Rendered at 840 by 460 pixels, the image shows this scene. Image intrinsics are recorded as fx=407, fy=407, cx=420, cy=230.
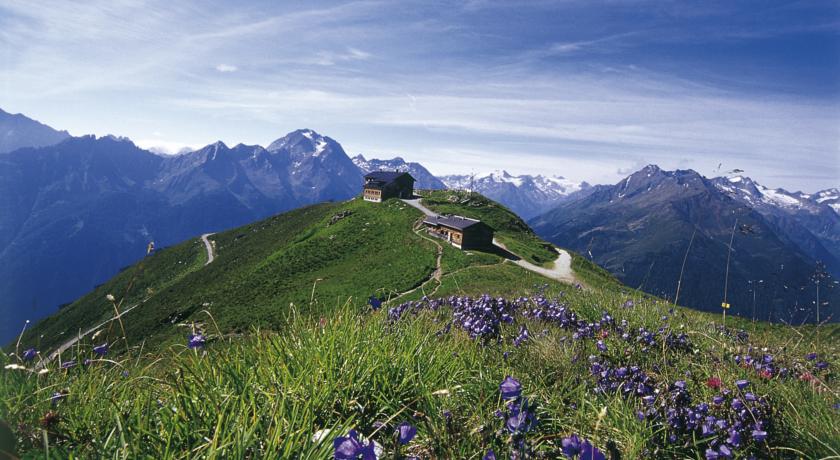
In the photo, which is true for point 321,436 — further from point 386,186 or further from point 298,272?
point 386,186

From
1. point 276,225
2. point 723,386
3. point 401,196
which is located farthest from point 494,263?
point 276,225

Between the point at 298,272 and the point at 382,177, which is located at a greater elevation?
the point at 382,177

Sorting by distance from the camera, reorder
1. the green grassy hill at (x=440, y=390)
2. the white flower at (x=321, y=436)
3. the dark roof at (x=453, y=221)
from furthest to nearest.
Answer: the dark roof at (x=453, y=221) → the green grassy hill at (x=440, y=390) → the white flower at (x=321, y=436)

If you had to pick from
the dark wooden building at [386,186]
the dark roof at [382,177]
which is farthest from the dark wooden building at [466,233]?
the dark roof at [382,177]

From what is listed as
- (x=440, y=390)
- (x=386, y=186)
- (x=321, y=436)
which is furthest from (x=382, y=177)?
(x=321, y=436)

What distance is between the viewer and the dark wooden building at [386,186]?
94581 mm

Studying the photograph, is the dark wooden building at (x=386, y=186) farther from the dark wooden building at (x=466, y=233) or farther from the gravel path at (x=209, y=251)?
the gravel path at (x=209, y=251)

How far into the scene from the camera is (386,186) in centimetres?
9519

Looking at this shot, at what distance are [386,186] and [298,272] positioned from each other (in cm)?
4223

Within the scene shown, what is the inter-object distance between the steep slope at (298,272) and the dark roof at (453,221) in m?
3.65

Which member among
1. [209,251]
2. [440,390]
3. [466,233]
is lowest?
[209,251]

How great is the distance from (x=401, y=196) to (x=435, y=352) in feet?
317

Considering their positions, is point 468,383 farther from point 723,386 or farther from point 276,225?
point 276,225

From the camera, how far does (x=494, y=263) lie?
157 ft
